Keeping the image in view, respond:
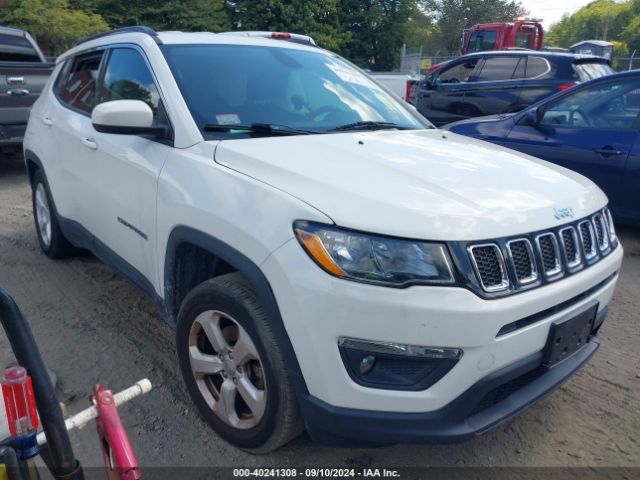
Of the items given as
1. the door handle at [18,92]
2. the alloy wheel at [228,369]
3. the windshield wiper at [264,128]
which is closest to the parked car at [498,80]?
the door handle at [18,92]

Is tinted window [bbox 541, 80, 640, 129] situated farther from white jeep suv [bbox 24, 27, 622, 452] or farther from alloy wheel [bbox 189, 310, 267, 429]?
alloy wheel [bbox 189, 310, 267, 429]

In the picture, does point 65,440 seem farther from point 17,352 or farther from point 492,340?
point 492,340

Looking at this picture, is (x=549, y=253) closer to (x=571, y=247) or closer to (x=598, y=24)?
(x=571, y=247)

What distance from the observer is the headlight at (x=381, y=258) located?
1.83 meters

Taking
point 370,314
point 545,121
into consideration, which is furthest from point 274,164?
point 545,121

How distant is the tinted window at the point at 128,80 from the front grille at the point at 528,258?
183 centimetres

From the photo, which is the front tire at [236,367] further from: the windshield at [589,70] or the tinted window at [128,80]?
the windshield at [589,70]

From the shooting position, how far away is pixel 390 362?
1880mm

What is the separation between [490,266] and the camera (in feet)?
6.22

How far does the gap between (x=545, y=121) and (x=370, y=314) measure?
181 inches

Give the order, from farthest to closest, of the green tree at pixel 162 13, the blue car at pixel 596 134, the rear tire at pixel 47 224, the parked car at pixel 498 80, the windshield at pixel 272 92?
the green tree at pixel 162 13
the parked car at pixel 498 80
the blue car at pixel 596 134
the rear tire at pixel 47 224
the windshield at pixel 272 92

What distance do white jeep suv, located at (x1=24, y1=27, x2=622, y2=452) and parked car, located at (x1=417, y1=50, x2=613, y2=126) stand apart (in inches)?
263

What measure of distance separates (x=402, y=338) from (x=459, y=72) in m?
9.56

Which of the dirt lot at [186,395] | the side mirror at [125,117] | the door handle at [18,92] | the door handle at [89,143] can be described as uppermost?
the side mirror at [125,117]
